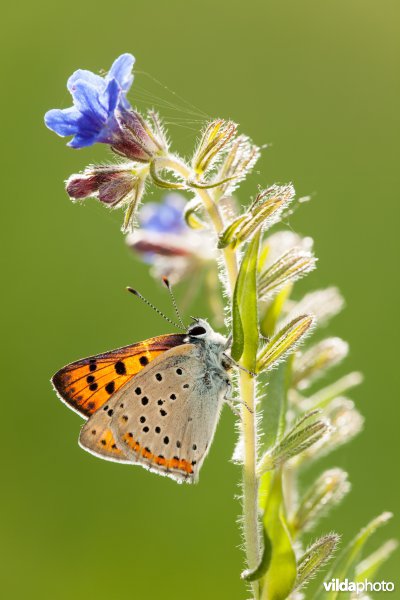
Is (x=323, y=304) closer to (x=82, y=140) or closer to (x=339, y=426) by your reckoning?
(x=339, y=426)

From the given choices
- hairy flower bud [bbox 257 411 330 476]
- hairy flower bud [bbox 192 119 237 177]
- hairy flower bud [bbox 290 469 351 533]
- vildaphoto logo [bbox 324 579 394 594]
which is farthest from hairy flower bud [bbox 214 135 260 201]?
vildaphoto logo [bbox 324 579 394 594]

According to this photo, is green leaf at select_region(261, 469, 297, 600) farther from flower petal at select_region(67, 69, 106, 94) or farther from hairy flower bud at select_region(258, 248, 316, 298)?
flower petal at select_region(67, 69, 106, 94)

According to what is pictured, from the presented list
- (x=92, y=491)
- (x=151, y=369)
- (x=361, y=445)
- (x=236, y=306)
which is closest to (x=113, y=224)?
(x=92, y=491)

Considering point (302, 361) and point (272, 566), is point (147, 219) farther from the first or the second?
point (272, 566)

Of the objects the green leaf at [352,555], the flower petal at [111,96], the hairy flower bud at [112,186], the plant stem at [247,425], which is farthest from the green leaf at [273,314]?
the flower petal at [111,96]

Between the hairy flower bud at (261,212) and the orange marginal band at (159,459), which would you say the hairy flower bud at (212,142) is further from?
the orange marginal band at (159,459)

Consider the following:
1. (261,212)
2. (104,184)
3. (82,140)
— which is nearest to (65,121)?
(82,140)
